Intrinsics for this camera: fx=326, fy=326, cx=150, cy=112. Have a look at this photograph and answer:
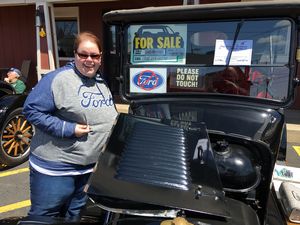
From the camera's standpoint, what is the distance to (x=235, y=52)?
2.39 m

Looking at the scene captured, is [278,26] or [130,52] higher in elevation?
[278,26]

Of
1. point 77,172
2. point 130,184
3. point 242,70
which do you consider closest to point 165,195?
point 130,184

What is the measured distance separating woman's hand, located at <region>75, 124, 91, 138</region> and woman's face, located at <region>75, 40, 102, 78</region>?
32 centimetres

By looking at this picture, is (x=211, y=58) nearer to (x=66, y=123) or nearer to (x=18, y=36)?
(x=66, y=123)

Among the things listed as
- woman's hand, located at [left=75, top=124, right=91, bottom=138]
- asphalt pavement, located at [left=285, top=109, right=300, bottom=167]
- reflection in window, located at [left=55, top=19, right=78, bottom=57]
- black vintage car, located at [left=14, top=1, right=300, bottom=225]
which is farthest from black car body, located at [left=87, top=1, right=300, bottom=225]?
reflection in window, located at [left=55, top=19, right=78, bottom=57]

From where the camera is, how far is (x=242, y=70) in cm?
241

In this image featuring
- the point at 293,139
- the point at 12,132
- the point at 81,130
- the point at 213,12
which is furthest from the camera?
the point at 293,139

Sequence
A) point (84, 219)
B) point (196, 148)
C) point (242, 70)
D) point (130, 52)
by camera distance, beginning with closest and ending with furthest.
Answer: point (196, 148) → point (84, 219) → point (242, 70) → point (130, 52)

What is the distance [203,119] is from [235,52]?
0.59 metres

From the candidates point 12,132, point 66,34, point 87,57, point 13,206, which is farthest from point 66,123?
point 66,34

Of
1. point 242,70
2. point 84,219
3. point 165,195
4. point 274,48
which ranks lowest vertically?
point 84,219

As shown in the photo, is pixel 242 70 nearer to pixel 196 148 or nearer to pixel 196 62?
pixel 196 62

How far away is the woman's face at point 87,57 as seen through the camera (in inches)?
74.3

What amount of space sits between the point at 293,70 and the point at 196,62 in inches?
27.4
